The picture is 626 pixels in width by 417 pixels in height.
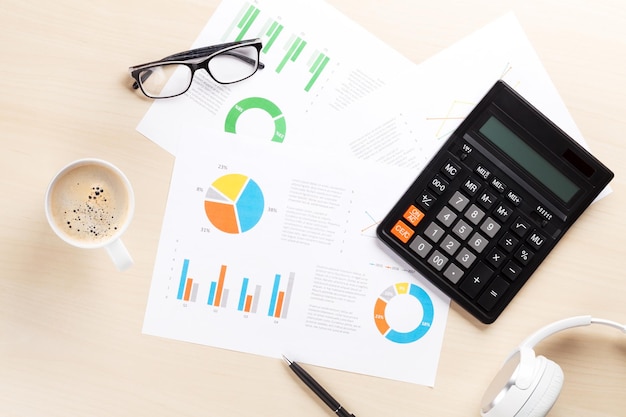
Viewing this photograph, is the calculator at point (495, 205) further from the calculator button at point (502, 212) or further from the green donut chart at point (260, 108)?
the green donut chart at point (260, 108)

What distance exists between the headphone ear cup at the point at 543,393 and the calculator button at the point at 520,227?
15 cm

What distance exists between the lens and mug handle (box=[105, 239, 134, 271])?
2.27 ft

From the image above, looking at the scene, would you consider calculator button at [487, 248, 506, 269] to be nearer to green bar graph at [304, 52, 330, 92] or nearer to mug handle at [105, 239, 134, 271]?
green bar graph at [304, 52, 330, 92]

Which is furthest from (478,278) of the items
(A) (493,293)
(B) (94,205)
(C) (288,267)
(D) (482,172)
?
(B) (94,205)

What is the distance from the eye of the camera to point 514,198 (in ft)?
2.41

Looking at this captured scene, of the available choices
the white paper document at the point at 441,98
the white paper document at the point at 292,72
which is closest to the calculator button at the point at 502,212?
Answer: the white paper document at the point at 441,98

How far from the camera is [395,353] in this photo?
2.48 feet

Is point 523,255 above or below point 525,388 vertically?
above

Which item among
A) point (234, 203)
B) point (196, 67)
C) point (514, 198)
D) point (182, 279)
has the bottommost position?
point (182, 279)

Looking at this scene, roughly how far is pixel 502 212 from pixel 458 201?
0.18ft

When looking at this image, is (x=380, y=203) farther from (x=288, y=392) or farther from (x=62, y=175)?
(x=62, y=175)

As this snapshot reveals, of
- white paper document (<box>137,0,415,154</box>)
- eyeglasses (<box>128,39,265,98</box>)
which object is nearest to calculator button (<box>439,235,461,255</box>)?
white paper document (<box>137,0,415,154</box>)

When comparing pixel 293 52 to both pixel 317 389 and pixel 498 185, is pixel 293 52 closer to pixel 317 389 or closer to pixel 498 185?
pixel 498 185

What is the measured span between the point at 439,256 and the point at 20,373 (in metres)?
0.54
